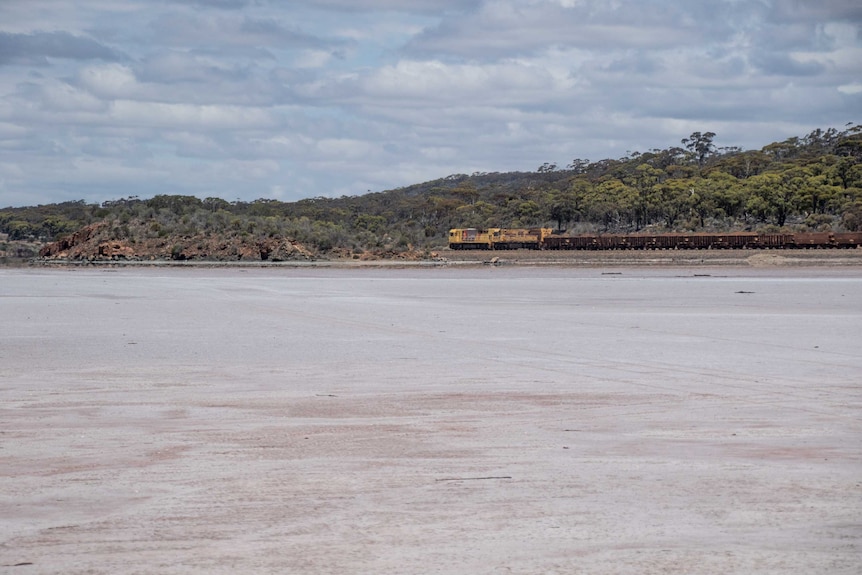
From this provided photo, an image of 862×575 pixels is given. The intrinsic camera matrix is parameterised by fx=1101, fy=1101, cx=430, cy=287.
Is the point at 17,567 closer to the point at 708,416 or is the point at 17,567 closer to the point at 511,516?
the point at 511,516

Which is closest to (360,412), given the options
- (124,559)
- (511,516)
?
(511,516)

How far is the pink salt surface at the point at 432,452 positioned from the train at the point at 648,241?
57573 mm

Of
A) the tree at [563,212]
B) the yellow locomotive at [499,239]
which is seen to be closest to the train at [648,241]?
the yellow locomotive at [499,239]

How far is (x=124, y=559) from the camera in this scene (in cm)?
579

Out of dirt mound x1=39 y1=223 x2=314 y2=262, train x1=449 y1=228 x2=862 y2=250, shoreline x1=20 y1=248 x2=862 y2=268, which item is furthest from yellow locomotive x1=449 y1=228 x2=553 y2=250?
dirt mound x1=39 y1=223 x2=314 y2=262

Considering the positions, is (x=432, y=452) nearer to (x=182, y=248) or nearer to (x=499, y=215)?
(x=182, y=248)

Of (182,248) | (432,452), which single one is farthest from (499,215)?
(432,452)

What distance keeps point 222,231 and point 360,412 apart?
76.6 meters

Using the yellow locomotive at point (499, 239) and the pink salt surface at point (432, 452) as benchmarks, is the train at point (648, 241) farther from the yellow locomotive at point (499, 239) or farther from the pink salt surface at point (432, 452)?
the pink salt surface at point (432, 452)

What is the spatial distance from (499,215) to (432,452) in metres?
127

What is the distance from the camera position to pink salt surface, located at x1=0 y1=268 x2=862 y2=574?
598 centimetres

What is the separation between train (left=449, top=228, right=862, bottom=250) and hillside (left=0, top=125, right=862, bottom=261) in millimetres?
6544

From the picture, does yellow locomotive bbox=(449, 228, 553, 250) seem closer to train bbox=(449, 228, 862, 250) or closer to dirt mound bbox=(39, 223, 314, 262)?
train bbox=(449, 228, 862, 250)

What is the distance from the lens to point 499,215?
134500mm
